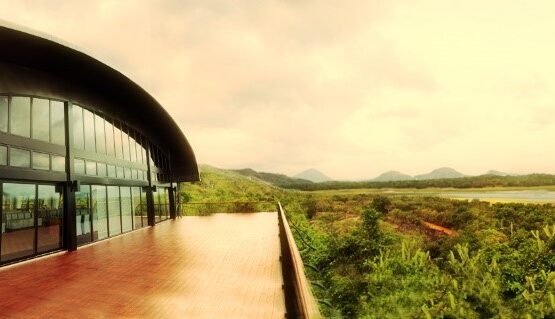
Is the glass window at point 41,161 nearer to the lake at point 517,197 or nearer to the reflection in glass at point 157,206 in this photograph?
the reflection in glass at point 157,206

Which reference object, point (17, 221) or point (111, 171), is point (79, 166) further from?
point (17, 221)

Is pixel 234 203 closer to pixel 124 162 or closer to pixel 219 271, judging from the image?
pixel 124 162

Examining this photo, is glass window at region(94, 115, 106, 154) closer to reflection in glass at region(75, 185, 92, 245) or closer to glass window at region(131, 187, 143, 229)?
reflection in glass at region(75, 185, 92, 245)

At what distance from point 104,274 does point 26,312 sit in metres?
2.53

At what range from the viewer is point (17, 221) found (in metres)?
9.69

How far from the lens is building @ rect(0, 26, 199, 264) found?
→ 32.3 ft

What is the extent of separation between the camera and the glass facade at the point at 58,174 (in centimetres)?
977

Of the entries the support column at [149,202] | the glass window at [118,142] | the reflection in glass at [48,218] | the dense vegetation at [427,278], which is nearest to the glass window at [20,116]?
the reflection in glass at [48,218]

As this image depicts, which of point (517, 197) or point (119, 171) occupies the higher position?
point (119, 171)

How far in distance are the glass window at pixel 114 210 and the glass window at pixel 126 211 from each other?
42 cm

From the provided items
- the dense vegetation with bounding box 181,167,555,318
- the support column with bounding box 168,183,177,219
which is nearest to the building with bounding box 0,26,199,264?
the support column with bounding box 168,183,177,219

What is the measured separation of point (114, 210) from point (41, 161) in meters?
4.80

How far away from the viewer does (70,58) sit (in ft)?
39.5

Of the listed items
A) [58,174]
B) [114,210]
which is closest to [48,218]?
[58,174]
